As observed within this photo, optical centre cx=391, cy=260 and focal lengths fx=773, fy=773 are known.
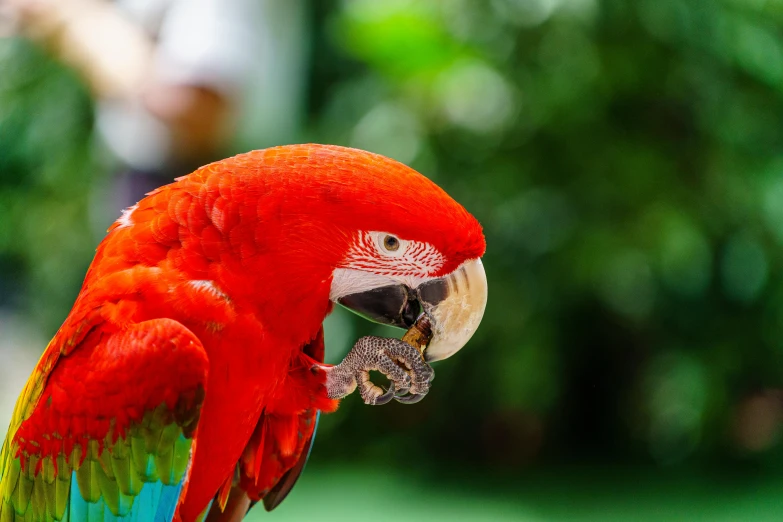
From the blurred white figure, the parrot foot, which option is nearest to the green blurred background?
the blurred white figure

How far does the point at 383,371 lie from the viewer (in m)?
0.84

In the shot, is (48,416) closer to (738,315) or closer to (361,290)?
(361,290)

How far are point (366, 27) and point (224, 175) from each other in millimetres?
1368

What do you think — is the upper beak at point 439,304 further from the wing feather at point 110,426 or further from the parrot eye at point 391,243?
the wing feather at point 110,426

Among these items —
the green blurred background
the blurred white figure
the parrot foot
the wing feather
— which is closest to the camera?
the wing feather

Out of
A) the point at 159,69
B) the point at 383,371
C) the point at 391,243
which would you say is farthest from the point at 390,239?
the point at 159,69

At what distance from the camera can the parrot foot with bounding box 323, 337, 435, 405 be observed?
2.70 ft

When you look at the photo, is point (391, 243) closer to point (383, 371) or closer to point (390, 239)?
point (390, 239)

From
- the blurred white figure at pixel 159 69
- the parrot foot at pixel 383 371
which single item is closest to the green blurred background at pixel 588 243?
the blurred white figure at pixel 159 69

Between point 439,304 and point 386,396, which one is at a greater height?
point 439,304

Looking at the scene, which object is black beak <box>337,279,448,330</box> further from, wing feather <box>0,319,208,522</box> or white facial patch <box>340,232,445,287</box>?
wing feather <box>0,319,208,522</box>

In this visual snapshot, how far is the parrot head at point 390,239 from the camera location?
2.42 ft

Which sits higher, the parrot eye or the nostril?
the parrot eye

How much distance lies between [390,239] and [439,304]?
0.30 feet
